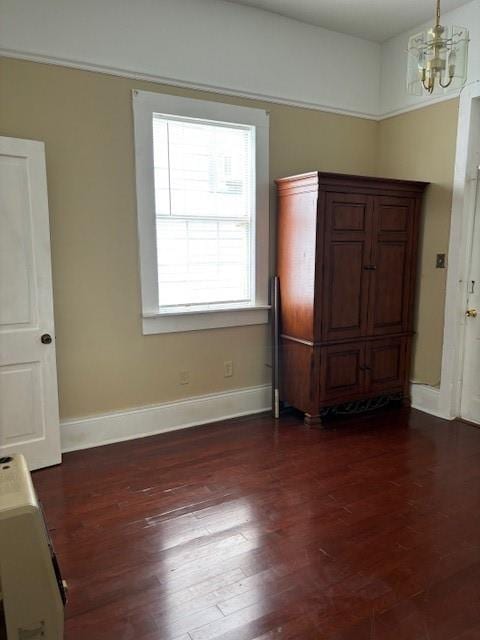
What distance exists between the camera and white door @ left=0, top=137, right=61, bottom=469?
2693mm

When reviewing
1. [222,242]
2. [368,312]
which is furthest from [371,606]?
[222,242]

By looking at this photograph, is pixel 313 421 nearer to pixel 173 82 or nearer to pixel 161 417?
pixel 161 417

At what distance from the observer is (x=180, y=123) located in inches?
131

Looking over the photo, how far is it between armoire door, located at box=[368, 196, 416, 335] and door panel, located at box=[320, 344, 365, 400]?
26cm

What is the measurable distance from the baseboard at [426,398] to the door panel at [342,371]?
58 centimetres

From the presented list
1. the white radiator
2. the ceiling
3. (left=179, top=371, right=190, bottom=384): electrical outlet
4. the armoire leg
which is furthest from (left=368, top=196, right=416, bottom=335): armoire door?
the white radiator

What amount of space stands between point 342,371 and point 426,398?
87 cm

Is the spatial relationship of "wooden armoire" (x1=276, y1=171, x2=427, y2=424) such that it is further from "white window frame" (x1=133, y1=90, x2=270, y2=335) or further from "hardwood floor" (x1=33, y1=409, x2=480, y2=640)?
"hardwood floor" (x1=33, y1=409, x2=480, y2=640)

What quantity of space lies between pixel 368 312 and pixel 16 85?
290cm

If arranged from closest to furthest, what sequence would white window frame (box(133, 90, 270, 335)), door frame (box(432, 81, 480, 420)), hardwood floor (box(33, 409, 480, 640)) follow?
hardwood floor (box(33, 409, 480, 640))
white window frame (box(133, 90, 270, 335))
door frame (box(432, 81, 480, 420))

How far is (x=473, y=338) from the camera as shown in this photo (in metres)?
3.65

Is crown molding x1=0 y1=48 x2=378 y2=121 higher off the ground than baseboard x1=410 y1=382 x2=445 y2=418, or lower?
higher

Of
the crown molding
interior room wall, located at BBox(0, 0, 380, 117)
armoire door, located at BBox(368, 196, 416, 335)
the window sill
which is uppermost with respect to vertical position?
interior room wall, located at BBox(0, 0, 380, 117)

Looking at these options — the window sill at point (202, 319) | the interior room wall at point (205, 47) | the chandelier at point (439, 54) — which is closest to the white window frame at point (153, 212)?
the window sill at point (202, 319)
